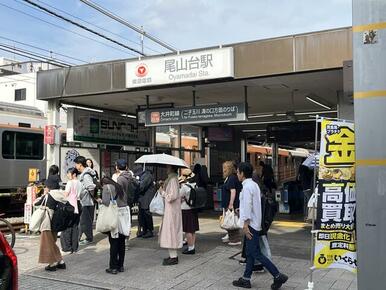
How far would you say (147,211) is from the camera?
10.1 metres

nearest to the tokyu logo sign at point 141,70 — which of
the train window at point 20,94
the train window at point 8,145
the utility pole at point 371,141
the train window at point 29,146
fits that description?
the utility pole at point 371,141

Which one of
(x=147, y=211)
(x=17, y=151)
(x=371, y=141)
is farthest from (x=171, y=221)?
(x=17, y=151)

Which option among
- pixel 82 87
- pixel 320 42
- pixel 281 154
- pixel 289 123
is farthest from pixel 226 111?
pixel 281 154

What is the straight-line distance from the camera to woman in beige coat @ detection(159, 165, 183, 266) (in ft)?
24.8

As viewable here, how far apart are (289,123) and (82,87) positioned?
25.6ft

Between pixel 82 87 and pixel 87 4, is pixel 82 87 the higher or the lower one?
the lower one

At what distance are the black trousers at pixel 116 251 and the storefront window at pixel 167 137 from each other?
837 centimetres

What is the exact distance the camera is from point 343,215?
17.6ft

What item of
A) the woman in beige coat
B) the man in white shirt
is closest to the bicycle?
the woman in beige coat

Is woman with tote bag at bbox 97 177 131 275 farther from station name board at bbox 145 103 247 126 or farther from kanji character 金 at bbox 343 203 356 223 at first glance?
station name board at bbox 145 103 247 126

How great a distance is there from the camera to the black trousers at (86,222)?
9.69 metres

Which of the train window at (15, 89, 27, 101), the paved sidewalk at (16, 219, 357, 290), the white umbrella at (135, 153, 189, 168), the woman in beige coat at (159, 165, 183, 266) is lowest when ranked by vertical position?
the paved sidewalk at (16, 219, 357, 290)

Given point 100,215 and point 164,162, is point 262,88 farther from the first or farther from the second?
point 100,215

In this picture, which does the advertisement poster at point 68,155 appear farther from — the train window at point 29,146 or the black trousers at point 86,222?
the train window at point 29,146
